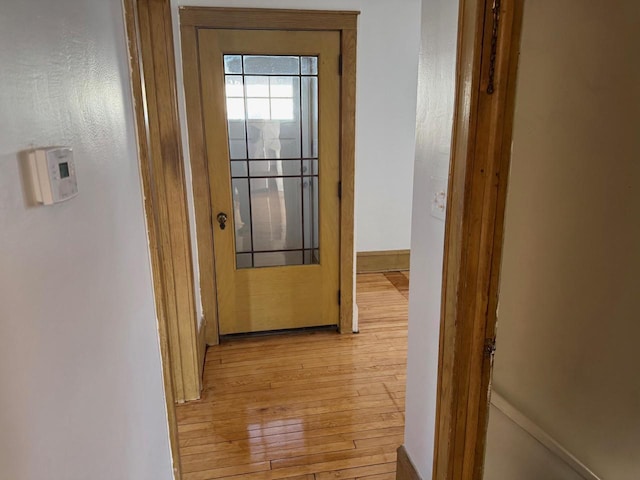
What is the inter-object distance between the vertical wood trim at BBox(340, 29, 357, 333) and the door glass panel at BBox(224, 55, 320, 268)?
184 mm

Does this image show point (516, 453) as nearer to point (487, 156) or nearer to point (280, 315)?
point (487, 156)

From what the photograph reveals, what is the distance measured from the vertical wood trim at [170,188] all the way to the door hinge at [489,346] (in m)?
1.14

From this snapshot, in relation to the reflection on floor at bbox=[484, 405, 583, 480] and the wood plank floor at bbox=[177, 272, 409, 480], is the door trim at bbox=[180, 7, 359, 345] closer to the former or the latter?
the wood plank floor at bbox=[177, 272, 409, 480]

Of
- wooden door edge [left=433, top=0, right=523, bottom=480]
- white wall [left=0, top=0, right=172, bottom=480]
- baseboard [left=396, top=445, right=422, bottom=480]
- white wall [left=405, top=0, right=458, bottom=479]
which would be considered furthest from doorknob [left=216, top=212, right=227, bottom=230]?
wooden door edge [left=433, top=0, right=523, bottom=480]

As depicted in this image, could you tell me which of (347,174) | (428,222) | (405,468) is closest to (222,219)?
(347,174)

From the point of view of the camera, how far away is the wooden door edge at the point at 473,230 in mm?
1104

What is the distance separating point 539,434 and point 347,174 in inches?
78.3

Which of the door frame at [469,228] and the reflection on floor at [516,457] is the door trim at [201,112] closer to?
the door frame at [469,228]

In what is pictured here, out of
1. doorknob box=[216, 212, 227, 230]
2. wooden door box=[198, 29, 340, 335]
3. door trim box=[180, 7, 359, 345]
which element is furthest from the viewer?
doorknob box=[216, 212, 227, 230]

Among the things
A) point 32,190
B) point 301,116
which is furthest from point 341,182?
point 32,190

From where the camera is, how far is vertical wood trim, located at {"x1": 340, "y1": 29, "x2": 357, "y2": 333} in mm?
2771

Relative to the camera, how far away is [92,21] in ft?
3.40

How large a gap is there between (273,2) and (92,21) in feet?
6.13

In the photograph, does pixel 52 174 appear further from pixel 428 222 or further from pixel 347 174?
pixel 347 174
